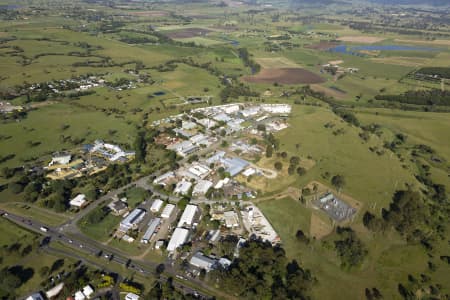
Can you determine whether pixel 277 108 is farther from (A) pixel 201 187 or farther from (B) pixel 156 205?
(B) pixel 156 205

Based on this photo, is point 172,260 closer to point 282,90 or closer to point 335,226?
point 335,226

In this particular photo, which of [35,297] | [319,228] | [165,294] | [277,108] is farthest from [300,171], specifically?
[35,297]

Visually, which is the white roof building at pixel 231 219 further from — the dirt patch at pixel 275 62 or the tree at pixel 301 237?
the dirt patch at pixel 275 62

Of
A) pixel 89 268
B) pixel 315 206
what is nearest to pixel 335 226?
pixel 315 206

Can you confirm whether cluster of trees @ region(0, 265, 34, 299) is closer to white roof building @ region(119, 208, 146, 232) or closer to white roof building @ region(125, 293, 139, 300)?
white roof building @ region(119, 208, 146, 232)

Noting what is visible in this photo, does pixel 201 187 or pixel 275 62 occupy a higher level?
pixel 275 62

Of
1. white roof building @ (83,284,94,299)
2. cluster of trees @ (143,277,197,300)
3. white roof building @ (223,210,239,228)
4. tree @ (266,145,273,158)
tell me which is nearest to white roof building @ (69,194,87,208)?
white roof building @ (83,284,94,299)
